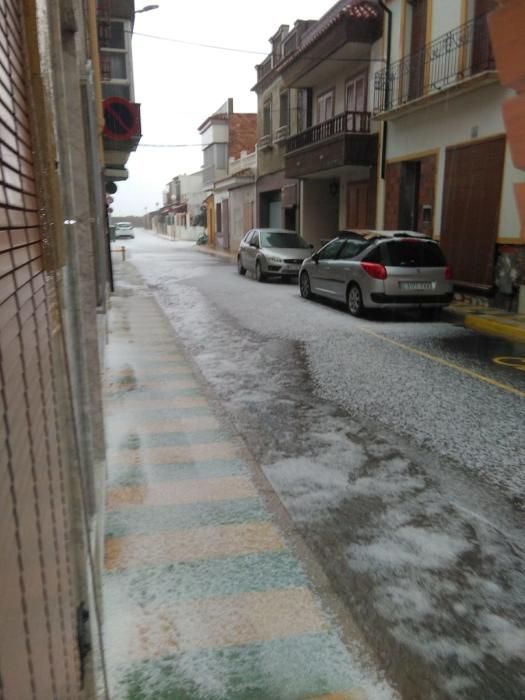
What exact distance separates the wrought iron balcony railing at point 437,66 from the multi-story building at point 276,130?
7.83 metres

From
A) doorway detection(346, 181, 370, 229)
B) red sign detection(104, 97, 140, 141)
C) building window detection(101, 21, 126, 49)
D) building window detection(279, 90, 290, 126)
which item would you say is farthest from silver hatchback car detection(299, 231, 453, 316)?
building window detection(279, 90, 290, 126)

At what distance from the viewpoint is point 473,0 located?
1285 centimetres

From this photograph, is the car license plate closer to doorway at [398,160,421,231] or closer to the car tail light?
the car tail light

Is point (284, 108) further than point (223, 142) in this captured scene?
No

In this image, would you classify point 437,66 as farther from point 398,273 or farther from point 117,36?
point 117,36

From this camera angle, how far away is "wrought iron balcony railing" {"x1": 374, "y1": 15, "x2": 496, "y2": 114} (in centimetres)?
1253

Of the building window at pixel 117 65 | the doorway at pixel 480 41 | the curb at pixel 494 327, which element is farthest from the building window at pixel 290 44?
the curb at pixel 494 327

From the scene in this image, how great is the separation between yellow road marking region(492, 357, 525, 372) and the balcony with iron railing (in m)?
10.5

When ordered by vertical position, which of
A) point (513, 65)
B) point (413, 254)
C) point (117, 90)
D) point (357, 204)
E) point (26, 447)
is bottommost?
point (413, 254)

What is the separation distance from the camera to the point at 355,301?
37.7ft

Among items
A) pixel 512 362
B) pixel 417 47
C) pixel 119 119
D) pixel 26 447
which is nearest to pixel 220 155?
pixel 417 47

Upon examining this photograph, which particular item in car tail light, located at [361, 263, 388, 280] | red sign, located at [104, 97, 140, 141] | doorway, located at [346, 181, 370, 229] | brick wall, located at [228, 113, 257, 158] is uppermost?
brick wall, located at [228, 113, 257, 158]

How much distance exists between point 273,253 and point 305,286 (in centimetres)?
402

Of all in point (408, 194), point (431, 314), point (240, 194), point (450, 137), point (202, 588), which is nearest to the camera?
point (202, 588)
